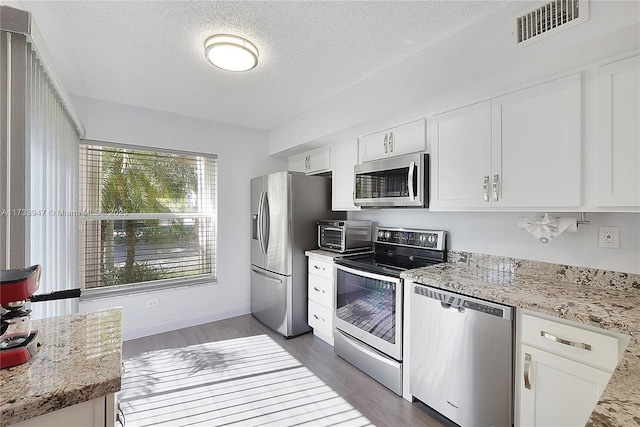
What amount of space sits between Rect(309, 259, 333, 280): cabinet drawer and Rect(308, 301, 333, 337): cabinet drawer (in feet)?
1.08

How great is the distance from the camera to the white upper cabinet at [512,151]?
1604mm

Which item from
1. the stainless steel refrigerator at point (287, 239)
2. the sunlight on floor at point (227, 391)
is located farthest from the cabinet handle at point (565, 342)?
the stainless steel refrigerator at point (287, 239)

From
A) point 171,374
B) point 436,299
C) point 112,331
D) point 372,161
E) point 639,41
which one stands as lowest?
point 171,374

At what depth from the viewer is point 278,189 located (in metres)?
3.34

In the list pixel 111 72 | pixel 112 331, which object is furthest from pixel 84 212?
pixel 112 331

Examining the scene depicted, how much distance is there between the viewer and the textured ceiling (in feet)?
5.53

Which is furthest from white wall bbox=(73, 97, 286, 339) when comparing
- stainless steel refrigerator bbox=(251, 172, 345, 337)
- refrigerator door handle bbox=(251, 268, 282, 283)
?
stainless steel refrigerator bbox=(251, 172, 345, 337)

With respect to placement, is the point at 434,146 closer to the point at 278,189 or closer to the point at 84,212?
the point at 278,189

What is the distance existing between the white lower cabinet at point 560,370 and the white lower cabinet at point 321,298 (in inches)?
66.3

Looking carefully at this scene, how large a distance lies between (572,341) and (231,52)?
2513 millimetres

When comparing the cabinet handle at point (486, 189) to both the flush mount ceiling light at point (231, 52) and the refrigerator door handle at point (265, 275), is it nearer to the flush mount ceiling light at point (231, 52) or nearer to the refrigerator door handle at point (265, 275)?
the flush mount ceiling light at point (231, 52)

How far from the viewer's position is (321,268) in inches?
121

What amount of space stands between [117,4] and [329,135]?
1.86 m

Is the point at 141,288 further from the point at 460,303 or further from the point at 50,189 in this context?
the point at 460,303
